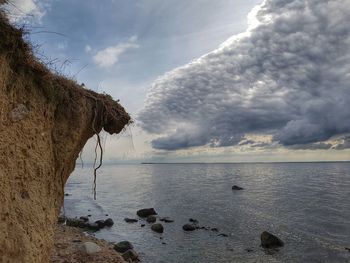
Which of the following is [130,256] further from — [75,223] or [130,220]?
[130,220]

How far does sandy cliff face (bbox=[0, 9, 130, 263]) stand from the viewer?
23.3 ft

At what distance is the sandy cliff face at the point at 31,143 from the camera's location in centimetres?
709

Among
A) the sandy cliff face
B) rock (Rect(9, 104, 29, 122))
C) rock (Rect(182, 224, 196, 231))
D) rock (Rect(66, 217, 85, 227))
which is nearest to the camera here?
the sandy cliff face

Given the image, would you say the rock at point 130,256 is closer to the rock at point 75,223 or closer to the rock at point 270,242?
the rock at point 270,242

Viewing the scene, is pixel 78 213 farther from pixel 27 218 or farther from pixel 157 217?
pixel 27 218

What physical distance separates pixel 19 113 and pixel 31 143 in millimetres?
803

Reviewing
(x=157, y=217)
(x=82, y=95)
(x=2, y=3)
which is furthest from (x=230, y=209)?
(x=2, y=3)

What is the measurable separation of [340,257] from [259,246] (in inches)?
236

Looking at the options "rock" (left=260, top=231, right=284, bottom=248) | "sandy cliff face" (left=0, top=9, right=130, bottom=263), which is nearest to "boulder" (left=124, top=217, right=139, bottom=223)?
"rock" (left=260, top=231, right=284, bottom=248)

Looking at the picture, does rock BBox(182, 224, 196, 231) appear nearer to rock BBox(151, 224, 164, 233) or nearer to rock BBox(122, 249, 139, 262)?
rock BBox(151, 224, 164, 233)

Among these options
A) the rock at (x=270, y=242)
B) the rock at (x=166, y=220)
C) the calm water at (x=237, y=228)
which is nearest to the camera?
the calm water at (x=237, y=228)

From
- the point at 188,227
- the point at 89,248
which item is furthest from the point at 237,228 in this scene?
the point at 89,248

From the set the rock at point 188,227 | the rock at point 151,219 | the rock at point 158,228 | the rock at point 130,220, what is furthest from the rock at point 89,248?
the rock at point 151,219

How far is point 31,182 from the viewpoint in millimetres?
7930
